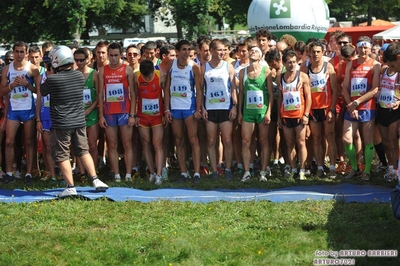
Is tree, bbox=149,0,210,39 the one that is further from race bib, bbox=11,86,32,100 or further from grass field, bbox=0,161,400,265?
grass field, bbox=0,161,400,265

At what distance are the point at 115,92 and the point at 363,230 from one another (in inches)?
184

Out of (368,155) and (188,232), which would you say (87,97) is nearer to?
(188,232)

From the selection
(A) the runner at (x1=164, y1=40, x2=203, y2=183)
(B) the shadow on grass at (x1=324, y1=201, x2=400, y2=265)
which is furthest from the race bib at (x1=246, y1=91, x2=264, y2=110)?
(B) the shadow on grass at (x1=324, y1=201, x2=400, y2=265)

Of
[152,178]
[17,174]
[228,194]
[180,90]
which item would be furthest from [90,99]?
[228,194]

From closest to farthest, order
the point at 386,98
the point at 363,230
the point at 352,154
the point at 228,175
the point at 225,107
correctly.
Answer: the point at 363,230
the point at 386,98
the point at 352,154
the point at 225,107
the point at 228,175

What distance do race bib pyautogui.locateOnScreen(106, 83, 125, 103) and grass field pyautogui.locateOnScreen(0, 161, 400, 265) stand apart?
2.08 meters

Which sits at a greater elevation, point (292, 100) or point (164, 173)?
point (292, 100)

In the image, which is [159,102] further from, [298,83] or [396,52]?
[396,52]

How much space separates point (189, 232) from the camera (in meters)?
7.69

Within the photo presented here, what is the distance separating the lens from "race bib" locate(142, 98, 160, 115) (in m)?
10.8

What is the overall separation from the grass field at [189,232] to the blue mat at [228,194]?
0.34m

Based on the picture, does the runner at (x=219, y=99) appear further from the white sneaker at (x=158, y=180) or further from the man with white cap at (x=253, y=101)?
the white sneaker at (x=158, y=180)

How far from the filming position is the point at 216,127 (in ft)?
35.5

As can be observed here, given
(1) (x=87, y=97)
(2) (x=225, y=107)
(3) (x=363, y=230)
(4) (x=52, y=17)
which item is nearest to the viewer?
(3) (x=363, y=230)
